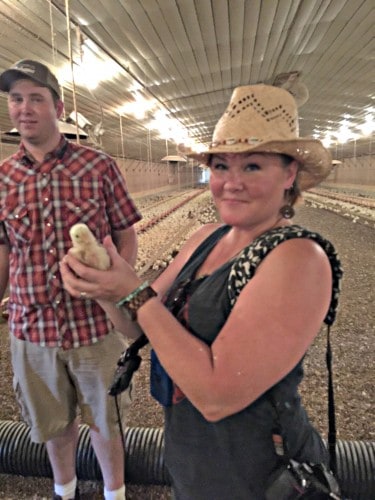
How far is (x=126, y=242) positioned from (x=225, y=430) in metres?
1.15

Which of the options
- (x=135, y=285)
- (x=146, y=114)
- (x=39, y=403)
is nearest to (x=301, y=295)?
(x=135, y=285)

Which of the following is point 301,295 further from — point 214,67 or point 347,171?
point 347,171

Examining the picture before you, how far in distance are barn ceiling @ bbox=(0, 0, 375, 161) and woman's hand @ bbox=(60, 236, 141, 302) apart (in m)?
0.93

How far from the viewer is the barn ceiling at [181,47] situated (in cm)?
555

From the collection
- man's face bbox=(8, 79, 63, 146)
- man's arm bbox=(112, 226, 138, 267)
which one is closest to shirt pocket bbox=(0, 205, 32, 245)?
man's face bbox=(8, 79, 63, 146)

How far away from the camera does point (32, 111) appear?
167 centimetres

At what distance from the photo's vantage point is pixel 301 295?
80cm

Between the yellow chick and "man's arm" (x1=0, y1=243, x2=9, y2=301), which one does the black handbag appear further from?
Answer: "man's arm" (x1=0, y1=243, x2=9, y2=301)

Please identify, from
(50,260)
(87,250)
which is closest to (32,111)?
(50,260)

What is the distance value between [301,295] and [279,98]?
1.78 feet

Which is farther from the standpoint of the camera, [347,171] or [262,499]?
[347,171]

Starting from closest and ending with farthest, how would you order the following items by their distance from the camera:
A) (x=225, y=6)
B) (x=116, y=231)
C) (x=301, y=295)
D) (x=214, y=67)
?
(x=301, y=295) < (x=116, y=231) < (x=225, y=6) < (x=214, y=67)

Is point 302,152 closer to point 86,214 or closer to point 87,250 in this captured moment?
point 87,250

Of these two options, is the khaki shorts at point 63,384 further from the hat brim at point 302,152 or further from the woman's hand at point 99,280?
the hat brim at point 302,152
